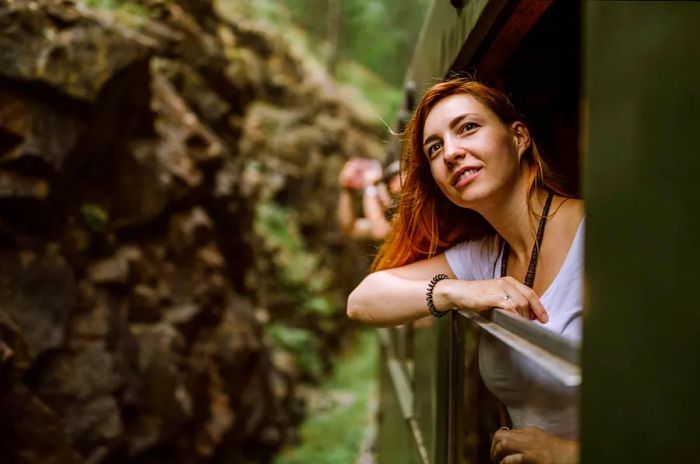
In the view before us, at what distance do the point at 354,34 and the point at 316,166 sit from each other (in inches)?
272

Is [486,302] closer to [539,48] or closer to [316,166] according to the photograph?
[539,48]

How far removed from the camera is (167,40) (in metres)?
6.89

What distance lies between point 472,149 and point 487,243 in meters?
0.45

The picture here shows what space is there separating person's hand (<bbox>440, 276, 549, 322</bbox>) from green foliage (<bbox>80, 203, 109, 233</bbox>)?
4167 millimetres

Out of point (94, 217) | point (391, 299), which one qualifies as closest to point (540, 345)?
point (391, 299)

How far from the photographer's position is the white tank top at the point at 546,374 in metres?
1.26

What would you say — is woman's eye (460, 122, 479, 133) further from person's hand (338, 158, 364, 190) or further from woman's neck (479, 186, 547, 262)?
person's hand (338, 158, 364, 190)

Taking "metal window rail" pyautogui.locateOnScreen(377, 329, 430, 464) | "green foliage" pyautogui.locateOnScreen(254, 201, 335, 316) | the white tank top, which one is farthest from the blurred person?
"green foliage" pyautogui.locateOnScreen(254, 201, 335, 316)

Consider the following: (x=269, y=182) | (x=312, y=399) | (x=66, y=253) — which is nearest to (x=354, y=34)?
(x=269, y=182)

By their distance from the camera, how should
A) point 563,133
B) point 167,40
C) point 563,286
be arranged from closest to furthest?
1. point 563,286
2. point 563,133
3. point 167,40

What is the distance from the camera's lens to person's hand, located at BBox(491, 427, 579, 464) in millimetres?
1271

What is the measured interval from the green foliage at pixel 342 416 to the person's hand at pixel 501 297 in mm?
7579

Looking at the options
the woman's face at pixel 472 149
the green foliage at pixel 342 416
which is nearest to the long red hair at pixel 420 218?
the woman's face at pixel 472 149

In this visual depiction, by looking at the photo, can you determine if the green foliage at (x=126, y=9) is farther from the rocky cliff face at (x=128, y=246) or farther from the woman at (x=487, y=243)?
the woman at (x=487, y=243)
